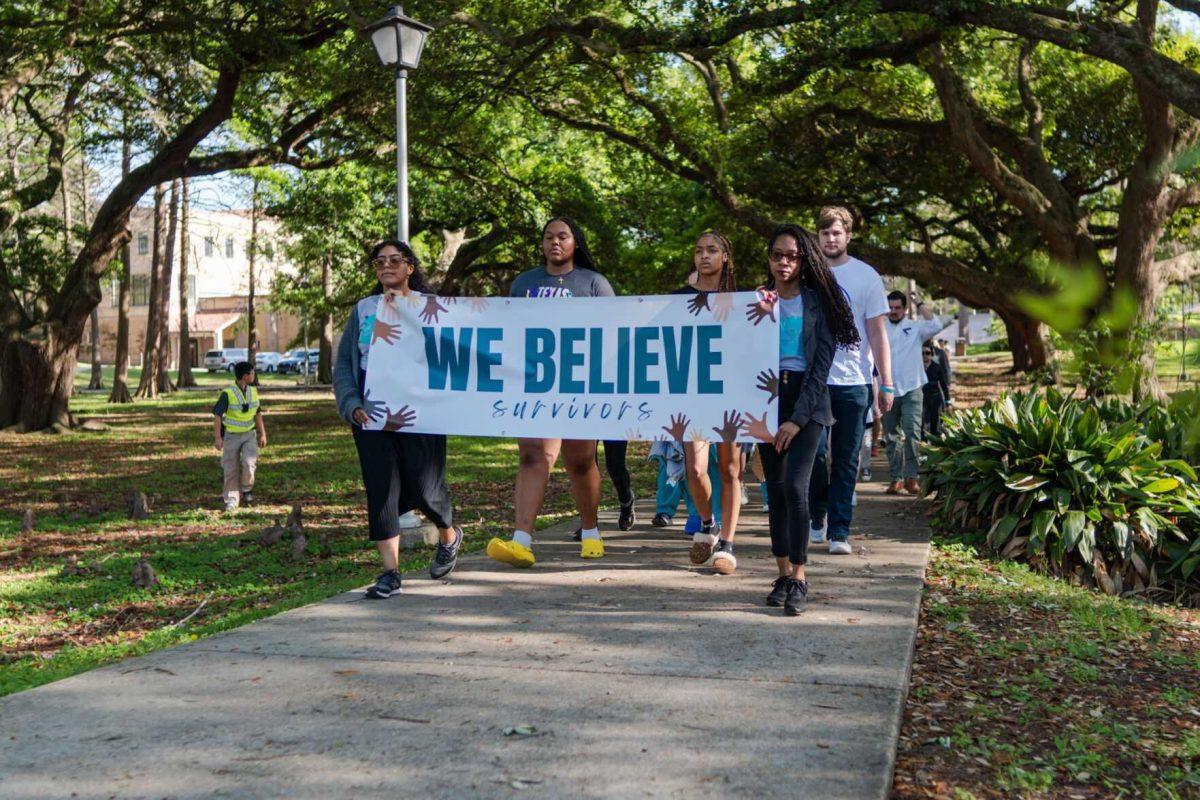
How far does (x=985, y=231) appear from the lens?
26500 millimetres

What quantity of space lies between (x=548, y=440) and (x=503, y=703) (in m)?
2.75

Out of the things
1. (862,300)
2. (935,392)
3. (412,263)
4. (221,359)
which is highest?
(412,263)

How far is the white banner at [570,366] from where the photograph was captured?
6312 millimetres

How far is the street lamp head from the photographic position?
9070 millimetres

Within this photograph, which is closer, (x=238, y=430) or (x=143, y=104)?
(x=238, y=430)

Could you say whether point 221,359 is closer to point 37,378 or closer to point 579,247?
point 37,378

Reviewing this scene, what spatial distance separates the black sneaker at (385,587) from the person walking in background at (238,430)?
580 centimetres

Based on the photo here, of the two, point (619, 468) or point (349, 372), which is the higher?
point (349, 372)

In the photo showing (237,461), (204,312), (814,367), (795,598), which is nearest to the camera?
(795,598)

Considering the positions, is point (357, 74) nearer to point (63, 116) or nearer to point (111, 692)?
point (63, 116)

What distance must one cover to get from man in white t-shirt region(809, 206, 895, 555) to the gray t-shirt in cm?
147

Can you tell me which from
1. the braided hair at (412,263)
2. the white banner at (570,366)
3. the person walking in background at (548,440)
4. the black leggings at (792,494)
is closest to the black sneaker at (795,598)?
the black leggings at (792,494)

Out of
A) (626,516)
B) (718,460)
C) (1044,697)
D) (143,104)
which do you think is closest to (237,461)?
(626,516)

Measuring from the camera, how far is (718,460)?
673cm
